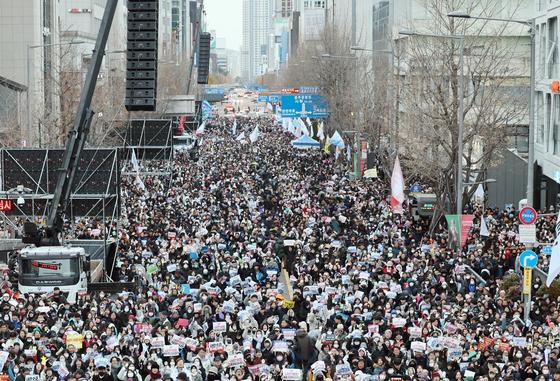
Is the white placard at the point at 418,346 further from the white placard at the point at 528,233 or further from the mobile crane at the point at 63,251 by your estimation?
the mobile crane at the point at 63,251

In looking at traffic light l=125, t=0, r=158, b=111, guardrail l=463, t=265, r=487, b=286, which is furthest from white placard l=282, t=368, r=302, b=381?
traffic light l=125, t=0, r=158, b=111

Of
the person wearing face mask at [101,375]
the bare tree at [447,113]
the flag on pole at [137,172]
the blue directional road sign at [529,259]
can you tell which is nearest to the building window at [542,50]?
the bare tree at [447,113]

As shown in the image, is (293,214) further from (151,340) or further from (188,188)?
(151,340)

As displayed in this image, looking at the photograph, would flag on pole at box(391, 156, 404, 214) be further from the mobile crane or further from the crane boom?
the crane boom

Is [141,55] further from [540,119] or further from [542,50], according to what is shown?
[540,119]

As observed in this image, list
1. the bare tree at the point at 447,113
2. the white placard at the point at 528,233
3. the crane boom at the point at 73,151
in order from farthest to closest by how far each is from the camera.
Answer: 1. the bare tree at the point at 447,113
2. the crane boom at the point at 73,151
3. the white placard at the point at 528,233

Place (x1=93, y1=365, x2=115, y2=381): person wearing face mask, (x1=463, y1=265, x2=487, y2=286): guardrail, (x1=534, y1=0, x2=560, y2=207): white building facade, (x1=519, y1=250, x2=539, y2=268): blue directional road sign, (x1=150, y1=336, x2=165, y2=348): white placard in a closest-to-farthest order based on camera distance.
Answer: (x1=93, y1=365, x2=115, y2=381): person wearing face mask → (x1=150, y1=336, x2=165, y2=348): white placard → (x1=519, y1=250, x2=539, y2=268): blue directional road sign → (x1=463, y1=265, x2=487, y2=286): guardrail → (x1=534, y1=0, x2=560, y2=207): white building facade

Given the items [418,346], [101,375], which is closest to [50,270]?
[101,375]

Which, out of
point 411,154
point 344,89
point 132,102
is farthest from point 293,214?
point 344,89
